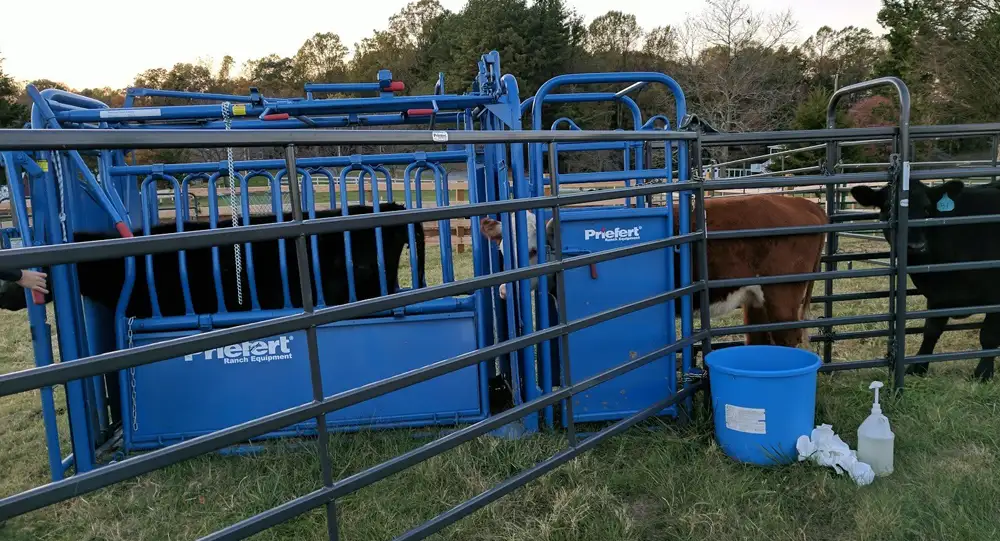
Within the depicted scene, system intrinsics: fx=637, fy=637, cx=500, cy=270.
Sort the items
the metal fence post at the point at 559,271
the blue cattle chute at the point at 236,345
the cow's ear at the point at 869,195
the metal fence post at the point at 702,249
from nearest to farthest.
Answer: the metal fence post at the point at 559,271 < the blue cattle chute at the point at 236,345 < the metal fence post at the point at 702,249 < the cow's ear at the point at 869,195

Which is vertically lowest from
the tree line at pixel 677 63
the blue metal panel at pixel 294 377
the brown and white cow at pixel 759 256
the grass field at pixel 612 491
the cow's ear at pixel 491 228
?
the grass field at pixel 612 491

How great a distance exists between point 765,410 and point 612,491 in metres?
0.84

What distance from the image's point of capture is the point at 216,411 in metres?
3.58

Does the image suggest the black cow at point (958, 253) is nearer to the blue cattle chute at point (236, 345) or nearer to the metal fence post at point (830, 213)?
the metal fence post at point (830, 213)

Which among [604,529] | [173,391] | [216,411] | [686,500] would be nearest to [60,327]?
[173,391]

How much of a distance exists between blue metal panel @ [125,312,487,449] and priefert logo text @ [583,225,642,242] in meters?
0.83

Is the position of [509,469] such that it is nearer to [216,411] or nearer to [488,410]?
[488,410]

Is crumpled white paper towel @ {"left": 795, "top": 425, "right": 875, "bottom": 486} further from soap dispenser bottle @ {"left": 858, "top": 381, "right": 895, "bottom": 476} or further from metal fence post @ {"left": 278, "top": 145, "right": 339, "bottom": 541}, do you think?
metal fence post @ {"left": 278, "top": 145, "right": 339, "bottom": 541}

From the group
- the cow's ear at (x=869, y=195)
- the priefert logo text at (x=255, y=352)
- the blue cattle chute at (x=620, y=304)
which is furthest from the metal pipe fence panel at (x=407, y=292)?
the priefert logo text at (x=255, y=352)

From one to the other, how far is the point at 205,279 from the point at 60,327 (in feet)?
2.86

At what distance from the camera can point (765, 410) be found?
303 cm

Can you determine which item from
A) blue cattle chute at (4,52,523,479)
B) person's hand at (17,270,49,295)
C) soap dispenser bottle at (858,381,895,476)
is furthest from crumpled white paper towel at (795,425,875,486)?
person's hand at (17,270,49,295)

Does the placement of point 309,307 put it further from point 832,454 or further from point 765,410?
point 832,454

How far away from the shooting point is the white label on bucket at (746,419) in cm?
304
